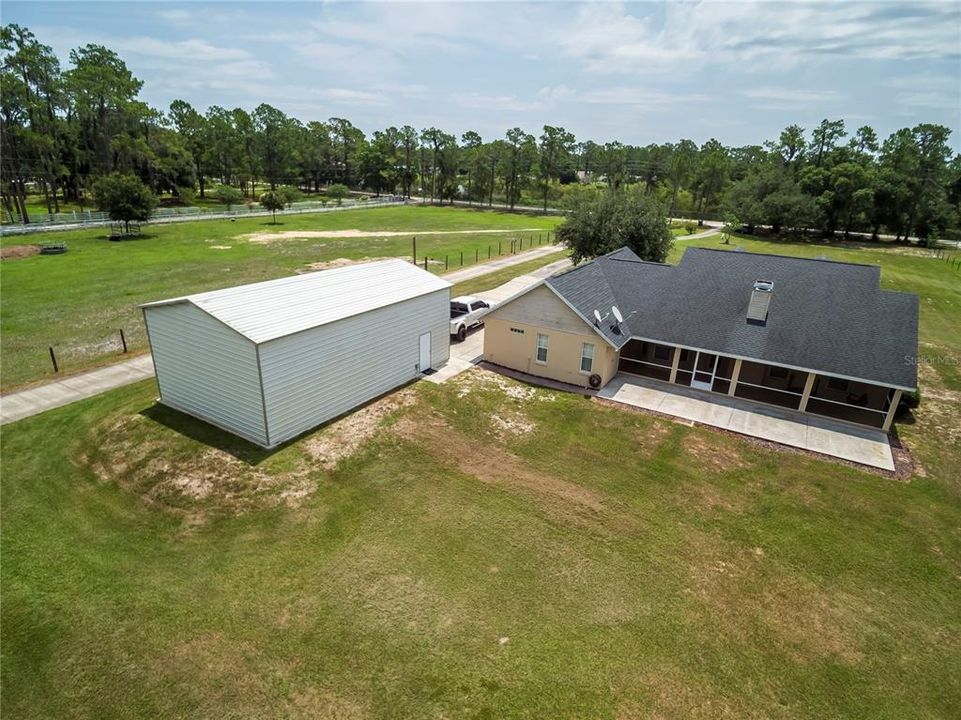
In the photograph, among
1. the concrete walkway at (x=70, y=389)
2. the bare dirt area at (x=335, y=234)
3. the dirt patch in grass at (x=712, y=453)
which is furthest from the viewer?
the bare dirt area at (x=335, y=234)

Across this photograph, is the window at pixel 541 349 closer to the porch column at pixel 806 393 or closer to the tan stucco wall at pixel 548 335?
the tan stucco wall at pixel 548 335

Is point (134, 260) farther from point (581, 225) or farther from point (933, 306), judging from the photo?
point (933, 306)

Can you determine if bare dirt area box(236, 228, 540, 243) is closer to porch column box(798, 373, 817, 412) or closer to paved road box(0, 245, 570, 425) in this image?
paved road box(0, 245, 570, 425)

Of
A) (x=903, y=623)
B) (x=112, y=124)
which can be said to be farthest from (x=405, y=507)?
(x=112, y=124)

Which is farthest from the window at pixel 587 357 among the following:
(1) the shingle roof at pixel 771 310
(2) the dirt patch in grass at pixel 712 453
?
(2) the dirt patch in grass at pixel 712 453

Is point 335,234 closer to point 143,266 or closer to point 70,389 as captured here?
point 143,266

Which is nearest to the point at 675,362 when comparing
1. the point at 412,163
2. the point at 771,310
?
the point at 771,310
